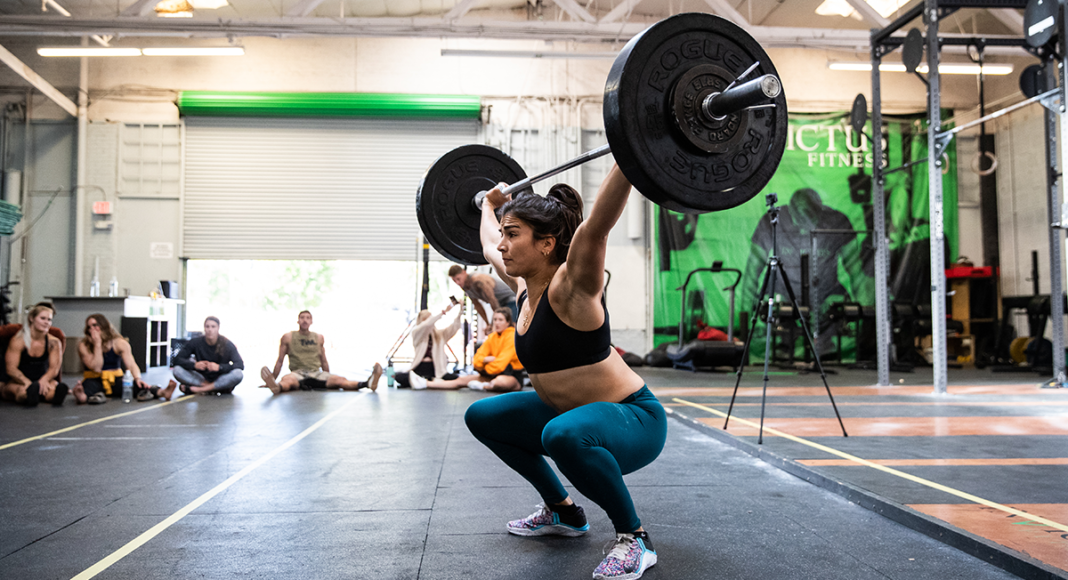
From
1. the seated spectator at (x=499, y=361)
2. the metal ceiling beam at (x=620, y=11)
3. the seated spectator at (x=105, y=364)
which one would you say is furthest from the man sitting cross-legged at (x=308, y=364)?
the metal ceiling beam at (x=620, y=11)

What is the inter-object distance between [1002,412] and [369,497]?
13.7 feet

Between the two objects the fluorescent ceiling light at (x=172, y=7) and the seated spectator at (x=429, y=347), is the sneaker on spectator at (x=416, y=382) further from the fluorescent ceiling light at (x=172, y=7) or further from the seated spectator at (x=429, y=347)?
the fluorescent ceiling light at (x=172, y=7)

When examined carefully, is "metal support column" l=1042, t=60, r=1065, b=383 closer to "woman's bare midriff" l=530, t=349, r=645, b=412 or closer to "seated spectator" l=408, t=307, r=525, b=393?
"seated spectator" l=408, t=307, r=525, b=393

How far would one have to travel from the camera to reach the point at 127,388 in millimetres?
5633

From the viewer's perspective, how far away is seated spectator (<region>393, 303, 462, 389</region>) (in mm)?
6949

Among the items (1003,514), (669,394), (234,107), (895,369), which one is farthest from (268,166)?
(1003,514)

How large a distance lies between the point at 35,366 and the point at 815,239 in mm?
9421

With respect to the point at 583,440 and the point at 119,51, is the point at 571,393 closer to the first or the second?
the point at 583,440

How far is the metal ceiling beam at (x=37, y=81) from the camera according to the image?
841cm

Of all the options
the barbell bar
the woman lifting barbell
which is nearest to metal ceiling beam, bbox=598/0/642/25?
the woman lifting barbell

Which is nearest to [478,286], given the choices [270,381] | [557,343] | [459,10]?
[270,381]

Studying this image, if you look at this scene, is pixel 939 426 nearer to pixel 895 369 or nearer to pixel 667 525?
pixel 667 525

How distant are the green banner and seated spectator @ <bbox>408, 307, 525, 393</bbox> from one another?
4279 mm

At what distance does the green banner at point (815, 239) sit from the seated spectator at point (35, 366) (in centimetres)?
739
